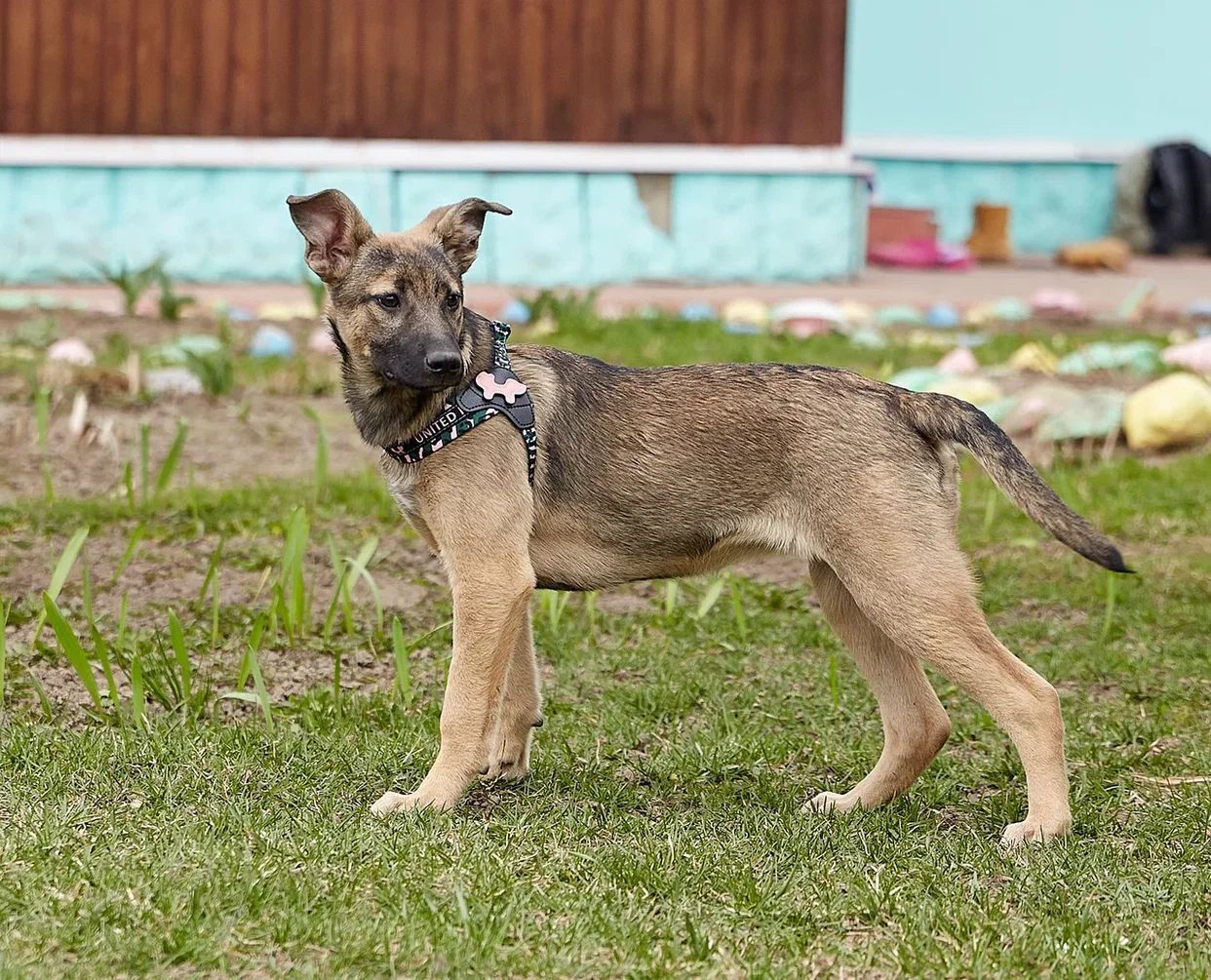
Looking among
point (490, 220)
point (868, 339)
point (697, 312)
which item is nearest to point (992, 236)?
point (490, 220)

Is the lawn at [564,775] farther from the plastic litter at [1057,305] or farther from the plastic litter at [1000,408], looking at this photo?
the plastic litter at [1057,305]

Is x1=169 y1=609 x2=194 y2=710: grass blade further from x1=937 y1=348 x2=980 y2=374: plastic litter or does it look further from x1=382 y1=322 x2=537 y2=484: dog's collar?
x1=937 y1=348 x2=980 y2=374: plastic litter

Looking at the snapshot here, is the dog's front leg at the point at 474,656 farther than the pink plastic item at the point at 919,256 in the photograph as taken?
No

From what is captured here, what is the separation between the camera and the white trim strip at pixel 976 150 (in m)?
19.2

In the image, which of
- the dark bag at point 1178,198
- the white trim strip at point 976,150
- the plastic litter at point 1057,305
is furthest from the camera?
the white trim strip at point 976,150

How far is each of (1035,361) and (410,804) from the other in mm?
6782

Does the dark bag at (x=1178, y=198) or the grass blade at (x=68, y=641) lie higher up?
the dark bag at (x=1178, y=198)

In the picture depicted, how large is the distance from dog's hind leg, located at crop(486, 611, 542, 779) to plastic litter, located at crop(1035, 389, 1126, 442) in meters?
4.40

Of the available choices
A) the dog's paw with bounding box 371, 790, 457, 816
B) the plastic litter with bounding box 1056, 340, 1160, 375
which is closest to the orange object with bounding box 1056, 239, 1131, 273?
the plastic litter with bounding box 1056, 340, 1160, 375

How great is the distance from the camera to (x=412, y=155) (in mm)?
13945

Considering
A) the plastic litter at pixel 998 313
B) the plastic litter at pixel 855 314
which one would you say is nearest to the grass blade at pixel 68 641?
the plastic litter at pixel 855 314

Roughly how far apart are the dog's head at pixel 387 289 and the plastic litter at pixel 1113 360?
6.15 m

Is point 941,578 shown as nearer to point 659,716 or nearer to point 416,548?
point 659,716

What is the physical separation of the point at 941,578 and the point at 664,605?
204 cm
